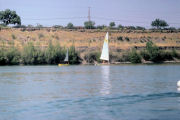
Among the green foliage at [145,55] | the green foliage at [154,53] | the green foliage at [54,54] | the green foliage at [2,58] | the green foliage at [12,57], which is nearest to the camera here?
the green foliage at [2,58]

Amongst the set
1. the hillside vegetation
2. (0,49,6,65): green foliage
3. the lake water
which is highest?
the hillside vegetation

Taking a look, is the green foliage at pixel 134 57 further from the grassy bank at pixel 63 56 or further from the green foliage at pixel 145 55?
the green foliage at pixel 145 55

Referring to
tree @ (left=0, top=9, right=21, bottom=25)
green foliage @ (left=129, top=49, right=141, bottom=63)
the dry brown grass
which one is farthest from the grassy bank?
tree @ (left=0, top=9, right=21, bottom=25)

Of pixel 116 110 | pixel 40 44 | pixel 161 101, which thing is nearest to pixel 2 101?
pixel 116 110

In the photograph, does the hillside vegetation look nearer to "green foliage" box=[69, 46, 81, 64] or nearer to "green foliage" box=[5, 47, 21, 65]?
"green foliage" box=[69, 46, 81, 64]

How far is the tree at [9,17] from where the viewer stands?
4870 inches

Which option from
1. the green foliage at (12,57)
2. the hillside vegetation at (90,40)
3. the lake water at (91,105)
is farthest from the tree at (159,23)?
the lake water at (91,105)

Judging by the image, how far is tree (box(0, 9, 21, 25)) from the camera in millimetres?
123688

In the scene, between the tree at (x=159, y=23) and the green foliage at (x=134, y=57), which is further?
the tree at (x=159, y=23)

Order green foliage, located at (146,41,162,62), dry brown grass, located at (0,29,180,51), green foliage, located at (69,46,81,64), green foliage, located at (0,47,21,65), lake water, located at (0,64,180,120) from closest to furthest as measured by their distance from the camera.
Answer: lake water, located at (0,64,180,120)
green foliage, located at (0,47,21,65)
green foliage, located at (69,46,81,64)
green foliage, located at (146,41,162,62)
dry brown grass, located at (0,29,180,51)

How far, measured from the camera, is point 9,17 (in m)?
126

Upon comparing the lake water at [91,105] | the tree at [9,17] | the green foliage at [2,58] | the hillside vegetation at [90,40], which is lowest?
the lake water at [91,105]

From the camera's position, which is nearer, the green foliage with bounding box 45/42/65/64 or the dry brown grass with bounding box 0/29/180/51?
the green foliage with bounding box 45/42/65/64

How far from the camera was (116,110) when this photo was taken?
20156 mm
